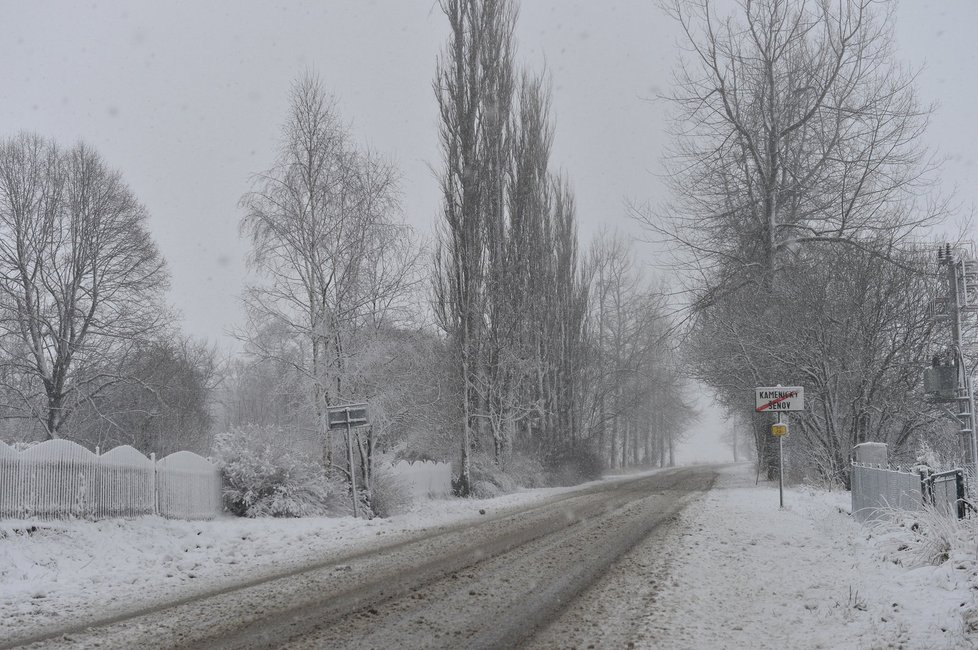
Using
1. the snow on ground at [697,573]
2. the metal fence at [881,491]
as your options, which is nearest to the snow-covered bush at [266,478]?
the snow on ground at [697,573]

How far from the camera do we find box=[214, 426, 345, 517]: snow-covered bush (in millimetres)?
15711

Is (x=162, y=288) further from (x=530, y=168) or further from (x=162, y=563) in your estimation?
(x=162, y=563)

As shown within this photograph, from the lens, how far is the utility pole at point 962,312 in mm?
17141

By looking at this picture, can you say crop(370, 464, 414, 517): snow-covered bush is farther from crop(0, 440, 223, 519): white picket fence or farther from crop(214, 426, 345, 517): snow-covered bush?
crop(0, 440, 223, 519): white picket fence

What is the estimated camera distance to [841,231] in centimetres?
2202

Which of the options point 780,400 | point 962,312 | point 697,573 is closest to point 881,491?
point 697,573

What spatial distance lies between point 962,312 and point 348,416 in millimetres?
14306

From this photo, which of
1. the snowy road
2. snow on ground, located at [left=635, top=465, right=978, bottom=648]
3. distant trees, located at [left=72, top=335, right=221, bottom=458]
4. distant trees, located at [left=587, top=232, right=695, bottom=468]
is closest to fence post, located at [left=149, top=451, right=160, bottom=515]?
the snowy road

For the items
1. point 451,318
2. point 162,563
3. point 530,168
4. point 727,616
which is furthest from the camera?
point 530,168

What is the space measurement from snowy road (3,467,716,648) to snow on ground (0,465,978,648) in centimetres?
62

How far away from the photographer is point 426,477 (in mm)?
24141

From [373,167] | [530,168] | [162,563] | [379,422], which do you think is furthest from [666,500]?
[530,168]

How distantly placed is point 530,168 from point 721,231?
10.4m

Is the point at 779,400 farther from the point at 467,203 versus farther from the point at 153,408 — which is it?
the point at 153,408
